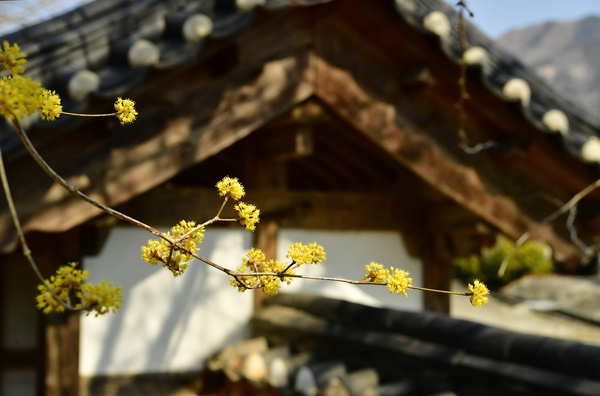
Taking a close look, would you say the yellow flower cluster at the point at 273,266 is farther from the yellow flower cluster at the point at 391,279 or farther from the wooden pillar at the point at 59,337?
the wooden pillar at the point at 59,337

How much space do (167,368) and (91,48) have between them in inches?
74.3

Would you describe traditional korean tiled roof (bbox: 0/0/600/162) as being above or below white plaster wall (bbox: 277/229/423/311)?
above

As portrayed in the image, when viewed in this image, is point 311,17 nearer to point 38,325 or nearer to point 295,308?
point 295,308

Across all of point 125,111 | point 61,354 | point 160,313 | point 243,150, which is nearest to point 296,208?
point 243,150

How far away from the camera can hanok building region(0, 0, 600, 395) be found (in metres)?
3.00

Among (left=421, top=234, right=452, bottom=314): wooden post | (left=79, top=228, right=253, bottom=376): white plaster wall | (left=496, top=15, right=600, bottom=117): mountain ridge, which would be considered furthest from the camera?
(left=496, top=15, right=600, bottom=117): mountain ridge

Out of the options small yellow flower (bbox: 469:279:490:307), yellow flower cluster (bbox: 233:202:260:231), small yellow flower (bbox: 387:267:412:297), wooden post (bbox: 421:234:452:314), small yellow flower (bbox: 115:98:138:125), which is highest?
wooden post (bbox: 421:234:452:314)

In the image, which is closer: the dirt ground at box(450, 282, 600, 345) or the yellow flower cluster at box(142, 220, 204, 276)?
the yellow flower cluster at box(142, 220, 204, 276)

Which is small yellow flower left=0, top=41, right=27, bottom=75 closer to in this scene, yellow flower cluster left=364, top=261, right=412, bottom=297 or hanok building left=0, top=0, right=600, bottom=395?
yellow flower cluster left=364, top=261, right=412, bottom=297

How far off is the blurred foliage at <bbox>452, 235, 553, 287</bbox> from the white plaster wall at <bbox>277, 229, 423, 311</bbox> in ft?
30.5

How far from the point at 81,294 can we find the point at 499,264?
43.7 feet

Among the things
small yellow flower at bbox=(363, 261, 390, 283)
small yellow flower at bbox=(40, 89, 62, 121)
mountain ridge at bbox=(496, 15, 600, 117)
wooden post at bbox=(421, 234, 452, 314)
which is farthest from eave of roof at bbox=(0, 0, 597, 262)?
mountain ridge at bbox=(496, 15, 600, 117)

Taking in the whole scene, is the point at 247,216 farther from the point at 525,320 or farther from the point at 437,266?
the point at 525,320

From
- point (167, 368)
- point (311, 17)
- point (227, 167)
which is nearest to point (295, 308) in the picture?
point (167, 368)
